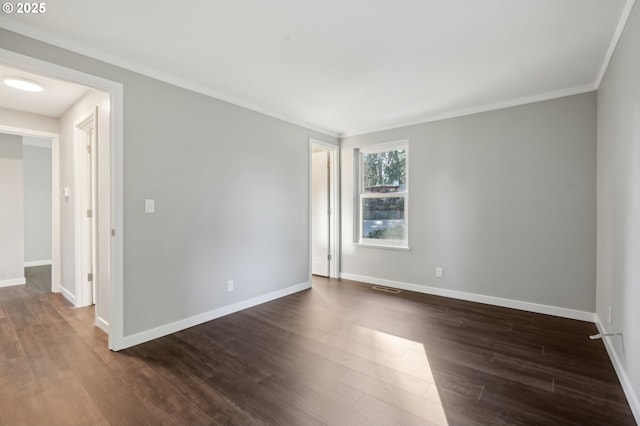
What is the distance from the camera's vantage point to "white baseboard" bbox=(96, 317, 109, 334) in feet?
9.71

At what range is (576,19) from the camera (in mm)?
2000

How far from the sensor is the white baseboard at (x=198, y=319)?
2672 mm

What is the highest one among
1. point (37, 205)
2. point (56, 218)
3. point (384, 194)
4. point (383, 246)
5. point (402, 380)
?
point (384, 194)

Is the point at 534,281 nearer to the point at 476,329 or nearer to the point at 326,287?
the point at 476,329

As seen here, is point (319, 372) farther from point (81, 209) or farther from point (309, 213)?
point (81, 209)

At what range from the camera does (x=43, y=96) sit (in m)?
3.39

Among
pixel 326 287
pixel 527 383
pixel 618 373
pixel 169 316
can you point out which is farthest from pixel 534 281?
pixel 169 316

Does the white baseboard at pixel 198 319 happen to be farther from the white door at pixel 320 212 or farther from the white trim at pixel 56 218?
the white trim at pixel 56 218

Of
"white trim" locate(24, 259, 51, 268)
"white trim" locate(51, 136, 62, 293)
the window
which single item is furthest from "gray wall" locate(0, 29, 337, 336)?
"white trim" locate(24, 259, 51, 268)

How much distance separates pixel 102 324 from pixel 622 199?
460cm

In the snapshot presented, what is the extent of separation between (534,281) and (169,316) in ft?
13.1

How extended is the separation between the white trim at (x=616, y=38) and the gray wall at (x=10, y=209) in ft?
23.5

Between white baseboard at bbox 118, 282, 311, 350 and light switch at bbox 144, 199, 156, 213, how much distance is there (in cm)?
111

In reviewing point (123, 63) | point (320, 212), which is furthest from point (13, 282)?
point (320, 212)
